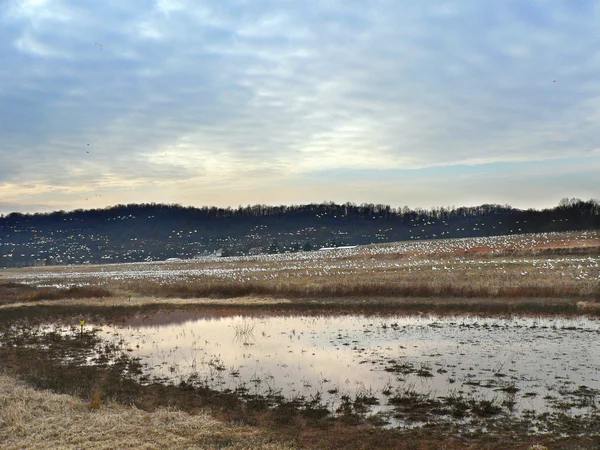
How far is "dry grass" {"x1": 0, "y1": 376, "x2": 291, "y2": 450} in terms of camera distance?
27.6 feet

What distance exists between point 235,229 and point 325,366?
145 meters

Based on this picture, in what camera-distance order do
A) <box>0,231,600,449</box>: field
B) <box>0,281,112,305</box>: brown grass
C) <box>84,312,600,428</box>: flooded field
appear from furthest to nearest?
1. <box>0,281,112,305</box>: brown grass
2. <box>84,312,600,428</box>: flooded field
3. <box>0,231,600,449</box>: field

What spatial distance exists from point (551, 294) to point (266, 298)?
16707 mm

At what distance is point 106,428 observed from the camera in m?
9.14

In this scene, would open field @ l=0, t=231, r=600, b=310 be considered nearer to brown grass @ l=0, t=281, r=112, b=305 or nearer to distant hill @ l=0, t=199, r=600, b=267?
brown grass @ l=0, t=281, r=112, b=305

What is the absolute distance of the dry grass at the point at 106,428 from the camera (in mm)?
8427

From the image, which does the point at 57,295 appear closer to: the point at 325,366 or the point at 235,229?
the point at 325,366

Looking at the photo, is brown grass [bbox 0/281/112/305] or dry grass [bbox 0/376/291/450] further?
brown grass [bbox 0/281/112/305]

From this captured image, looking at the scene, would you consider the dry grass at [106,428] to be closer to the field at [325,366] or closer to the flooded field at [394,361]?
the field at [325,366]

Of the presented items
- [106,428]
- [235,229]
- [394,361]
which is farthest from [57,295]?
[235,229]

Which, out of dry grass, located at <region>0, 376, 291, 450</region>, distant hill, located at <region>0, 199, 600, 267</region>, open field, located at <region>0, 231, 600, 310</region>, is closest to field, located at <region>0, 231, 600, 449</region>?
dry grass, located at <region>0, 376, 291, 450</region>

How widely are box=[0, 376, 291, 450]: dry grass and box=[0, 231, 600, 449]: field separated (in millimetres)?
46

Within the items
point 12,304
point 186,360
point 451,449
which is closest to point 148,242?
point 12,304

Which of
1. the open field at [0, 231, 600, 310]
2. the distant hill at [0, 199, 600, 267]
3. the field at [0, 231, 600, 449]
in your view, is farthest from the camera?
the distant hill at [0, 199, 600, 267]
